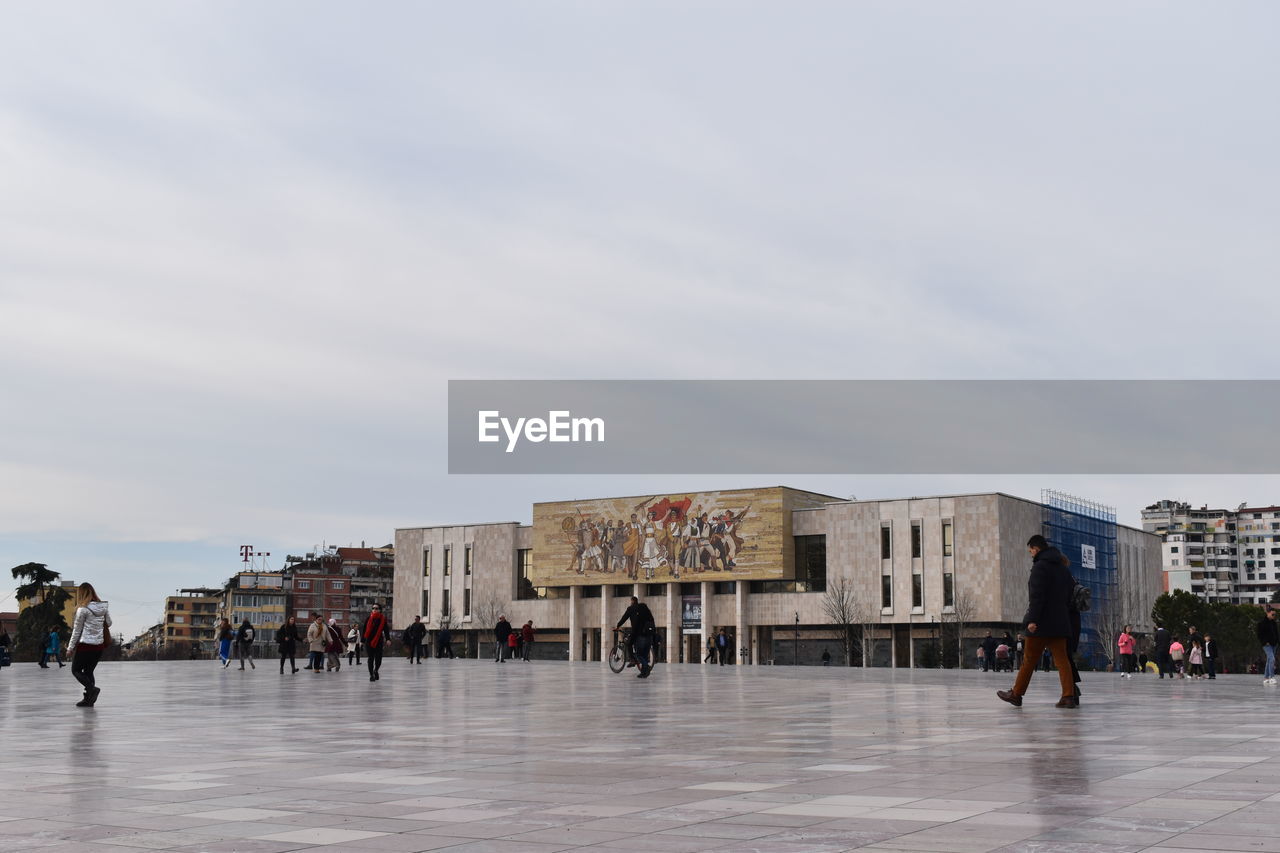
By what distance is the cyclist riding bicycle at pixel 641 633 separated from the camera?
26453 millimetres

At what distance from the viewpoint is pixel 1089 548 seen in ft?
336

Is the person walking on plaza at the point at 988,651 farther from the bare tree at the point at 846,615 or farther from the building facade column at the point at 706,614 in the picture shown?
the building facade column at the point at 706,614

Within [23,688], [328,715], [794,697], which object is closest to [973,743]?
[328,715]

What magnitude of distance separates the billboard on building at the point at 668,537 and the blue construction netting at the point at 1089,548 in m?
17.3

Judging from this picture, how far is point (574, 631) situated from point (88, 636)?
92.4 m

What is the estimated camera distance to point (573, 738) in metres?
11.6

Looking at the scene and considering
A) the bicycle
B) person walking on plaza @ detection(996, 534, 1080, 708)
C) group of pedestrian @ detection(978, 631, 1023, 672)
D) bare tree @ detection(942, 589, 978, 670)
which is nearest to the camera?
person walking on plaza @ detection(996, 534, 1080, 708)

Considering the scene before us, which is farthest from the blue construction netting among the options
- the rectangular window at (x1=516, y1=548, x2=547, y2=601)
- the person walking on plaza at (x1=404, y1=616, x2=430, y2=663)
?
the person walking on plaza at (x1=404, y1=616, x2=430, y2=663)

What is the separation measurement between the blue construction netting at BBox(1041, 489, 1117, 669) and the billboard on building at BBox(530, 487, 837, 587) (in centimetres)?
1731

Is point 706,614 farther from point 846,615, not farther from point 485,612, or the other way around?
point 485,612

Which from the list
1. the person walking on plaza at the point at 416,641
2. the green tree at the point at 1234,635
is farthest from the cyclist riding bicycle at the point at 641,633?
the green tree at the point at 1234,635

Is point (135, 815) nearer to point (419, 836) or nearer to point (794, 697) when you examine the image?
point (419, 836)

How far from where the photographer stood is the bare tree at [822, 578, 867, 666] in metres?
94.4

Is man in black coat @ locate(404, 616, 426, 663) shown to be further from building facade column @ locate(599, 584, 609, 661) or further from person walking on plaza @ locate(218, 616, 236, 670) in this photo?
building facade column @ locate(599, 584, 609, 661)
